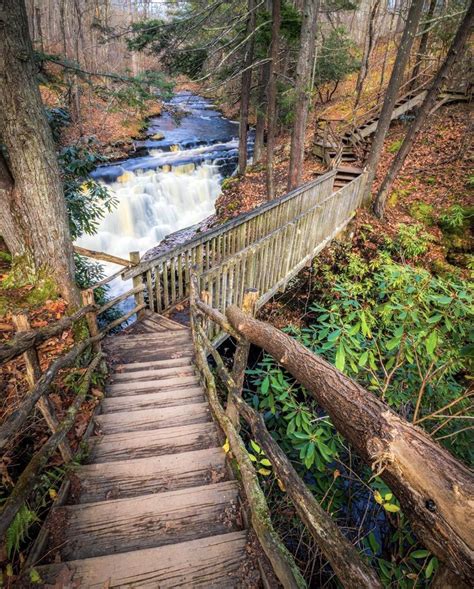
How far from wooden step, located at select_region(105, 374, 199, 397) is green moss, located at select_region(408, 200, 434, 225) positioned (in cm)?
942

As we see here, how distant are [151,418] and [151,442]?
0.39 m

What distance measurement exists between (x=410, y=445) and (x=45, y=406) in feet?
9.12

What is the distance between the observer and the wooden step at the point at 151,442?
2.98 meters

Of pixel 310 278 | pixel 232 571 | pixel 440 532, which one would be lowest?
pixel 310 278

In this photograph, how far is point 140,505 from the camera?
235 centimetres

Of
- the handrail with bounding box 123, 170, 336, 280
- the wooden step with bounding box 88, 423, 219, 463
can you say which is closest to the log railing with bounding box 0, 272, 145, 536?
the wooden step with bounding box 88, 423, 219, 463

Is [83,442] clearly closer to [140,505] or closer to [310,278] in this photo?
[140,505]

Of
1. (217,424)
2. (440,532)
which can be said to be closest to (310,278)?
(217,424)

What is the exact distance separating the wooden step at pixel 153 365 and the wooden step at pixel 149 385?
0.39 m

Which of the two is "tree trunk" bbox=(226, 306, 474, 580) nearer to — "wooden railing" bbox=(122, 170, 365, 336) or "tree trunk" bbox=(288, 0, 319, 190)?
"wooden railing" bbox=(122, 170, 365, 336)

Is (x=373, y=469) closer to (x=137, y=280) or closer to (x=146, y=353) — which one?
(x=146, y=353)

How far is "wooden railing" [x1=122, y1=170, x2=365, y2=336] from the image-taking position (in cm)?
538

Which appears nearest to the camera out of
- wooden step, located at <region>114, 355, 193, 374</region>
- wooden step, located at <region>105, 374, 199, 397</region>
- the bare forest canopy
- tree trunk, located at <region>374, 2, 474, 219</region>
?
the bare forest canopy

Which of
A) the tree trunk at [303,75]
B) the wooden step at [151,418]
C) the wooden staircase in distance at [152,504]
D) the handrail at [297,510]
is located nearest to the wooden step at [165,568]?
the wooden staircase in distance at [152,504]
